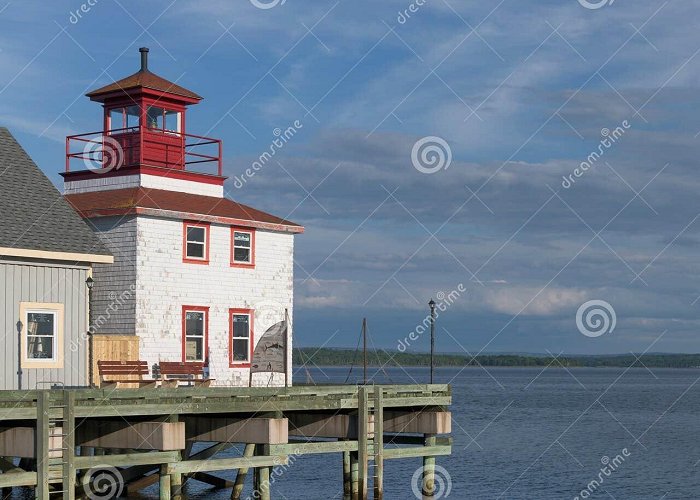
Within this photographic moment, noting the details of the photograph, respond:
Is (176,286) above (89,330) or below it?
above

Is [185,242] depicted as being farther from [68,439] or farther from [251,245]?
[68,439]

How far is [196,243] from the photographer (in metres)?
31.1

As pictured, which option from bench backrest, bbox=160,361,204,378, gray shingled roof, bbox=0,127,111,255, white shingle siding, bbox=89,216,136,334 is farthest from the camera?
white shingle siding, bbox=89,216,136,334

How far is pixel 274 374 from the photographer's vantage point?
108 feet

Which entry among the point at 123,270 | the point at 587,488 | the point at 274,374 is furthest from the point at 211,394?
the point at 587,488

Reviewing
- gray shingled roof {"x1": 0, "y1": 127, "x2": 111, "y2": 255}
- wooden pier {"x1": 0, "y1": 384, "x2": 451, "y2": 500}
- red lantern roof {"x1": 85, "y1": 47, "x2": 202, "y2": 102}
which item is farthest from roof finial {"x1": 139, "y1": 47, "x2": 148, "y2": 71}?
wooden pier {"x1": 0, "y1": 384, "x2": 451, "y2": 500}

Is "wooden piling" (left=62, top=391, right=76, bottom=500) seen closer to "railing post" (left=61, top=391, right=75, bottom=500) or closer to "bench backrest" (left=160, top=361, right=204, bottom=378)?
"railing post" (left=61, top=391, right=75, bottom=500)

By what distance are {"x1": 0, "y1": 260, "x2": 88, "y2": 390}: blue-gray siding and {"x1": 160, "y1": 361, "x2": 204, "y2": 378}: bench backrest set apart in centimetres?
256

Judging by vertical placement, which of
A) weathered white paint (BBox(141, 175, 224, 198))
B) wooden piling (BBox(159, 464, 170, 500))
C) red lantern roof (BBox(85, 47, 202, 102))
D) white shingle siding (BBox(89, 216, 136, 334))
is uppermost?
red lantern roof (BBox(85, 47, 202, 102))

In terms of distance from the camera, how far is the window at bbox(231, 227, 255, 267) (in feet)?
105

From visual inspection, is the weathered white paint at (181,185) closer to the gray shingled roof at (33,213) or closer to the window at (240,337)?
the gray shingled roof at (33,213)

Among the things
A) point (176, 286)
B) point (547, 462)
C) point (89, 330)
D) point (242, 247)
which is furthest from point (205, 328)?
point (547, 462)

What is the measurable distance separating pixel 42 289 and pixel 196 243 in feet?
19.2

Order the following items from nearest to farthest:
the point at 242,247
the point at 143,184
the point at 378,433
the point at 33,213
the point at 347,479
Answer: the point at 378,433, the point at 33,213, the point at 347,479, the point at 242,247, the point at 143,184
